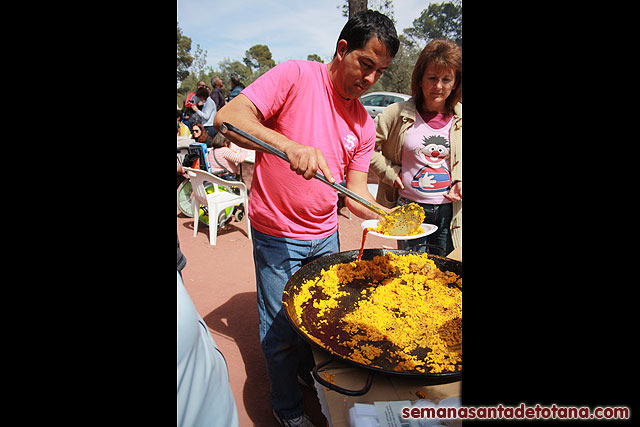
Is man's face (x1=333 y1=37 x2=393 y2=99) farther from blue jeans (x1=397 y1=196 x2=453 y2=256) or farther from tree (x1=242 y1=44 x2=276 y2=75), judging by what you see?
tree (x1=242 y1=44 x2=276 y2=75)

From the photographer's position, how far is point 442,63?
8.33 feet

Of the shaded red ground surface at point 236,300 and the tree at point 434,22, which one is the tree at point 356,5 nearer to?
the shaded red ground surface at point 236,300

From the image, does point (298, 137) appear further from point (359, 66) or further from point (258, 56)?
point (258, 56)

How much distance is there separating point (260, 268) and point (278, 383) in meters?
0.69

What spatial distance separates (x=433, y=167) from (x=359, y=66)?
3.93 ft

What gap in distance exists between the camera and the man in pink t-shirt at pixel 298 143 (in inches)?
70.8

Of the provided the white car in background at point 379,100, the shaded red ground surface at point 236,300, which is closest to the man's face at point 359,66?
the shaded red ground surface at point 236,300

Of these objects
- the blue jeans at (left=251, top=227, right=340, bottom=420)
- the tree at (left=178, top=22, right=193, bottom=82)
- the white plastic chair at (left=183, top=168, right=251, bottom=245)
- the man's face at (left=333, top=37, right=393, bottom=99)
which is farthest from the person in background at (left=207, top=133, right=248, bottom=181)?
the tree at (left=178, top=22, right=193, bottom=82)

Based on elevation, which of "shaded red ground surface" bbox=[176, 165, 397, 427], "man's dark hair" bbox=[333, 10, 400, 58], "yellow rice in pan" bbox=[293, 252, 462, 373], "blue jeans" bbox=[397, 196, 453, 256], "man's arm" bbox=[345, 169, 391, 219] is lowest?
"shaded red ground surface" bbox=[176, 165, 397, 427]

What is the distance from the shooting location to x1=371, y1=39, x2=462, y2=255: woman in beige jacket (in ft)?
8.68

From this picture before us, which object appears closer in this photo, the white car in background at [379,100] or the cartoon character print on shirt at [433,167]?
the cartoon character print on shirt at [433,167]

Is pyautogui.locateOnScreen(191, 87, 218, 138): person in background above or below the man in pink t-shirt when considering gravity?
above

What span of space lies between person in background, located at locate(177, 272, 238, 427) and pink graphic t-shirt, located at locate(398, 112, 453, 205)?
85.2 inches
